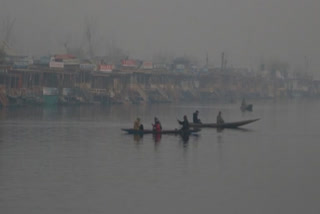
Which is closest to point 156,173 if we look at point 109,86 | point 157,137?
point 157,137

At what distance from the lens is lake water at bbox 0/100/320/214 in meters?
20.2

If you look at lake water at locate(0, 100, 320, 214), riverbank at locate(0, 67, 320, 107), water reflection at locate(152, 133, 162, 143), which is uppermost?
riverbank at locate(0, 67, 320, 107)

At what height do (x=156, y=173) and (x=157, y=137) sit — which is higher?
(x=157, y=137)

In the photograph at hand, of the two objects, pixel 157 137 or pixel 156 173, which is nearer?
pixel 156 173

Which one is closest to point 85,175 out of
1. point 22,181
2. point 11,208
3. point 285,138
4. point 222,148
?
point 22,181

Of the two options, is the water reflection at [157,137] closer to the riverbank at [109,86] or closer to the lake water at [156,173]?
the lake water at [156,173]

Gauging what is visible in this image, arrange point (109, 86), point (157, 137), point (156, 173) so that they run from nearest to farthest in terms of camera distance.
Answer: point (156, 173) → point (157, 137) → point (109, 86)

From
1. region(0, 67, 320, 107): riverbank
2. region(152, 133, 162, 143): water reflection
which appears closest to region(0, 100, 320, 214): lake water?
region(152, 133, 162, 143): water reflection

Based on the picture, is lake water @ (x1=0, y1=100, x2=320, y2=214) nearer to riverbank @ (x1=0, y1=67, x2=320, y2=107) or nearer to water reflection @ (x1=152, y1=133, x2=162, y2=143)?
water reflection @ (x1=152, y1=133, x2=162, y2=143)

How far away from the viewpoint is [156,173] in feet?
84.1

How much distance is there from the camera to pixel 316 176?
26.3 m

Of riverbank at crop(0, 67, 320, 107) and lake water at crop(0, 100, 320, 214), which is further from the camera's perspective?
riverbank at crop(0, 67, 320, 107)

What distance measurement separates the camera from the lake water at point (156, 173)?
20.2 metres

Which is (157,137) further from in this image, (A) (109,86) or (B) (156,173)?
(A) (109,86)
